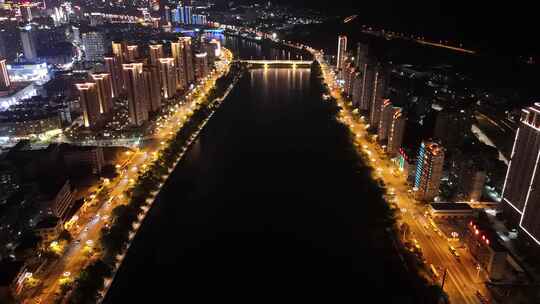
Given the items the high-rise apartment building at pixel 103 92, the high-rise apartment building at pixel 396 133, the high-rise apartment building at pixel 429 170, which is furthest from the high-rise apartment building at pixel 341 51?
the high-rise apartment building at pixel 429 170

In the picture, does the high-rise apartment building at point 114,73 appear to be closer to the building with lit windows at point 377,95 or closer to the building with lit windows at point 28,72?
the building with lit windows at point 28,72

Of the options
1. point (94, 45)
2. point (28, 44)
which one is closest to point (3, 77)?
point (28, 44)

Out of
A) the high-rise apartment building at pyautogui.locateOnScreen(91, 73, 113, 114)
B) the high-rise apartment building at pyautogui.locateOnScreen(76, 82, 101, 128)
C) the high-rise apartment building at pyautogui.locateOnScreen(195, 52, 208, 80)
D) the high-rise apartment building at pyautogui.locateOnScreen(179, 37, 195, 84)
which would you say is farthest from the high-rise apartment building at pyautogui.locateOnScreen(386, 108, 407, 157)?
the high-rise apartment building at pyautogui.locateOnScreen(195, 52, 208, 80)

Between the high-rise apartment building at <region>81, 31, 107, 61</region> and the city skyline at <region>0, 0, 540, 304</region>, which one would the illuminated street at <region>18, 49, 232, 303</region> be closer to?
the city skyline at <region>0, 0, 540, 304</region>

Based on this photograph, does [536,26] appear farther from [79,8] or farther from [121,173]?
[79,8]

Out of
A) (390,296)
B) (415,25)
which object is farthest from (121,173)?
(415,25)
